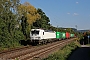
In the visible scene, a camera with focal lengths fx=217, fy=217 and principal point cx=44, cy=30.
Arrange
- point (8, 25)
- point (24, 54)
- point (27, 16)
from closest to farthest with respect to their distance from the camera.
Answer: point (24, 54) < point (8, 25) < point (27, 16)

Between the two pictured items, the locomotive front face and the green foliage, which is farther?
the locomotive front face

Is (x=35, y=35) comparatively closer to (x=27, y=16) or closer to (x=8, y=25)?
(x=8, y=25)

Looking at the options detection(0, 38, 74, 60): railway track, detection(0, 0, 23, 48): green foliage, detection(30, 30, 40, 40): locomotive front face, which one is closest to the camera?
detection(0, 38, 74, 60): railway track

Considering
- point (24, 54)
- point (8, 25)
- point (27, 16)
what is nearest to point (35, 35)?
point (8, 25)

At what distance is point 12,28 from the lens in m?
38.1

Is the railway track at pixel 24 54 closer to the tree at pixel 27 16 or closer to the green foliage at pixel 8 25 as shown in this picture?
the green foliage at pixel 8 25

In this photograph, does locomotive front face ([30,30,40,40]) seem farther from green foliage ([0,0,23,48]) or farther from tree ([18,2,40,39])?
tree ([18,2,40,39])

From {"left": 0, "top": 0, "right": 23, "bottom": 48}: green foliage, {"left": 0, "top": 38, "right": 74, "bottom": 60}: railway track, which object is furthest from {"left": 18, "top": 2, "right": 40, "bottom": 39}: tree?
{"left": 0, "top": 38, "right": 74, "bottom": 60}: railway track

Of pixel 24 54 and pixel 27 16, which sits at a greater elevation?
pixel 27 16

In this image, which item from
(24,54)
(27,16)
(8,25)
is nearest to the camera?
(24,54)

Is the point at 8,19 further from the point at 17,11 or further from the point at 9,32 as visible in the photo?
the point at 17,11

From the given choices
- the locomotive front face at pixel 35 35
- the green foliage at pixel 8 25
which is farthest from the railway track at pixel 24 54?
the locomotive front face at pixel 35 35

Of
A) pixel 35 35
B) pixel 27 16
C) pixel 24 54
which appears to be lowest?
pixel 24 54

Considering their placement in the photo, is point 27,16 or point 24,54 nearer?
point 24,54
